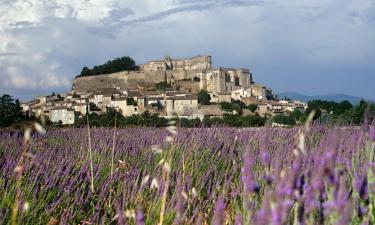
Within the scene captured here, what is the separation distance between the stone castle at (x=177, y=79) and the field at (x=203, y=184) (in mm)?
83289

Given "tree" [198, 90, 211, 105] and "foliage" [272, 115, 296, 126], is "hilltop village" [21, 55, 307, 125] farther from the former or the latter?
"foliage" [272, 115, 296, 126]

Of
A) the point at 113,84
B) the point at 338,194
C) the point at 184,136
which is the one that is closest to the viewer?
the point at 338,194

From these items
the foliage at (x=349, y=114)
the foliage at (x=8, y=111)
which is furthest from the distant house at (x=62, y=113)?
the foliage at (x=349, y=114)

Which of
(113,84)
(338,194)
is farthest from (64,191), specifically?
(113,84)

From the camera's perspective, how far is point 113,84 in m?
89.8

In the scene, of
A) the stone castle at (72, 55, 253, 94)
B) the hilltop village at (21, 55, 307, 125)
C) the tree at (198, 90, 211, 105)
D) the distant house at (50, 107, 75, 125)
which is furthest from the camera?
the stone castle at (72, 55, 253, 94)

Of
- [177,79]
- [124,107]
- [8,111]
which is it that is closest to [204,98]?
[124,107]

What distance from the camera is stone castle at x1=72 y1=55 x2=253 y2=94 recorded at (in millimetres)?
89688

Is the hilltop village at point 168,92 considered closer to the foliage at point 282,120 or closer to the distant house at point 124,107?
the distant house at point 124,107

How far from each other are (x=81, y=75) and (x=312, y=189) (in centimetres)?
9606

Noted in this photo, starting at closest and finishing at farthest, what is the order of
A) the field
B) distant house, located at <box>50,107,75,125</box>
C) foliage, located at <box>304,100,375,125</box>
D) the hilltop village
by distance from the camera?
the field, foliage, located at <box>304,100,375,125</box>, distant house, located at <box>50,107,75,125</box>, the hilltop village

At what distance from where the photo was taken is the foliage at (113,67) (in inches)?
3787

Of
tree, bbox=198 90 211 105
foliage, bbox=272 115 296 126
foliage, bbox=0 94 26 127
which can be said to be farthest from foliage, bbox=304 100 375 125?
tree, bbox=198 90 211 105

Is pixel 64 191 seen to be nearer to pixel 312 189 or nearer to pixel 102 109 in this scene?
pixel 312 189
